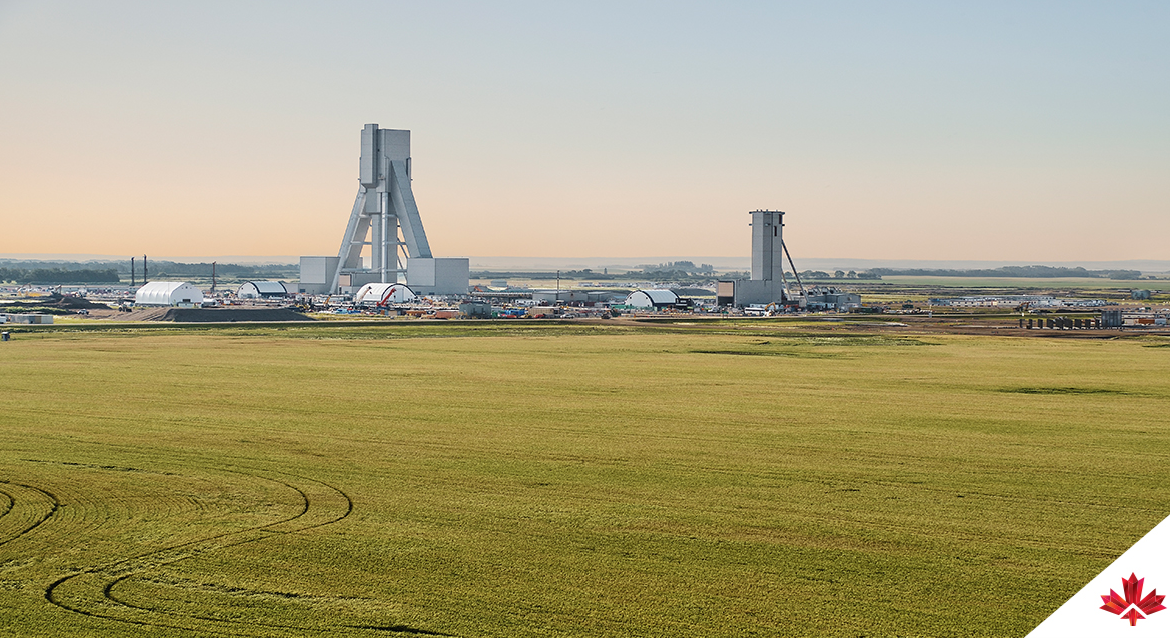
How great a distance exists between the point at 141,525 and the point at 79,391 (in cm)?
2256

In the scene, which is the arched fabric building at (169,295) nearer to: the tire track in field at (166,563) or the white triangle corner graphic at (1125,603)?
the tire track in field at (166,563)

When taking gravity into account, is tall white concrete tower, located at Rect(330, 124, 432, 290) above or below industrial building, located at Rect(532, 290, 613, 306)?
above

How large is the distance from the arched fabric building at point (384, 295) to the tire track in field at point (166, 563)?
10162cm

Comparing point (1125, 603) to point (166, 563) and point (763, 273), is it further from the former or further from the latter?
point (763, 273)

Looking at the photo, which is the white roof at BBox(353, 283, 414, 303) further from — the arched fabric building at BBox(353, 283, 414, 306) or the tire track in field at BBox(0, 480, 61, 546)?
the tire track in field at BBox(0, 480, 61, 546)

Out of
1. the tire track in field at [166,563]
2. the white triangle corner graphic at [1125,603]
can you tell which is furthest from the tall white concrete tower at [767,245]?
the white triangle corner graphic at [1125,603]

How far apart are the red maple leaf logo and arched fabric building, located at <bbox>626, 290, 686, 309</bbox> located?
4751 inches

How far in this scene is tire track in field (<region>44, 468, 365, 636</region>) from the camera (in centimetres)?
1302

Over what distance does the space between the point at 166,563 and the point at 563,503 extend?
705cm

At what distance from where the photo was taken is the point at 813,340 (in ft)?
225

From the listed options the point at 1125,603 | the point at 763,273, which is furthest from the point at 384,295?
the point at 1125,603

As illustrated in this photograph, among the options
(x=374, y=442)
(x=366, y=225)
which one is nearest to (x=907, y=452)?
(x=374, y=442)

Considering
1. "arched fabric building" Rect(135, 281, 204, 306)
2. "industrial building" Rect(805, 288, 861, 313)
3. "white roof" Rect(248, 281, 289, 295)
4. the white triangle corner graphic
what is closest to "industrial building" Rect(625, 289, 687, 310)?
"industrial building" Rect(805, 288, 861, 313)

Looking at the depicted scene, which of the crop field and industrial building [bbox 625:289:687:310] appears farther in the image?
industrial building [bbox 625:289:687:310]
